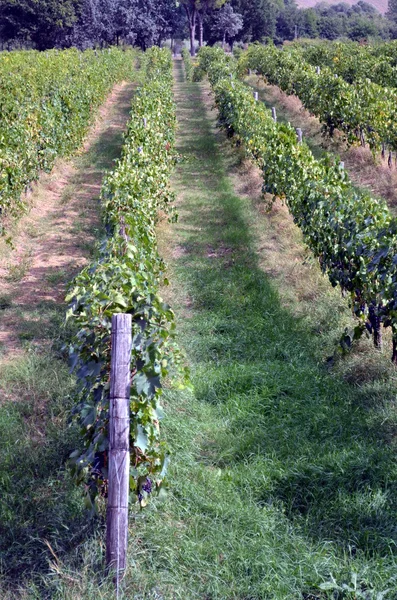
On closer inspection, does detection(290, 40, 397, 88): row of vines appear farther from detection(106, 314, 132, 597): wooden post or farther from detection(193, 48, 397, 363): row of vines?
detection(106, 314, 132, 597): wooden post

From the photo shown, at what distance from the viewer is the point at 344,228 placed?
22.5 ft

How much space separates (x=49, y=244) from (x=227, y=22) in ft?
180

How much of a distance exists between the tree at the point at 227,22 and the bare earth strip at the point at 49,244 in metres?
47.1

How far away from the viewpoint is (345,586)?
3.57 metres

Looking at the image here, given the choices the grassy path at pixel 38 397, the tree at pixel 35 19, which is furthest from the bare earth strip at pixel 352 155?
the tree at pixel 35 19

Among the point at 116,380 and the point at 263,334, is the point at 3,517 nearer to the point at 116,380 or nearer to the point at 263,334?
the point at 116,380

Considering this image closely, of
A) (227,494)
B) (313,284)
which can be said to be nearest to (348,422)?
(227,494)

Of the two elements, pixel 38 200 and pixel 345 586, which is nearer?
pixel 345 586

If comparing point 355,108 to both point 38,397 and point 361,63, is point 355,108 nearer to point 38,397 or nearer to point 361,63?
point 361,63

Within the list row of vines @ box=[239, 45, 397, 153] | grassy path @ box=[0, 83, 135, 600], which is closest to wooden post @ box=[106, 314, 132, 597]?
grassy path @ box=[0, 83, 135, 600]

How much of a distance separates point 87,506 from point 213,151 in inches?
559

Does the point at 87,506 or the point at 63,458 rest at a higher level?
the point at 87,506

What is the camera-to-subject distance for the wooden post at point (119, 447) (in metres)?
3.65

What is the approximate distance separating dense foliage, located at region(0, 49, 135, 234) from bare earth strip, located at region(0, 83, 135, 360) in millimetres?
417
